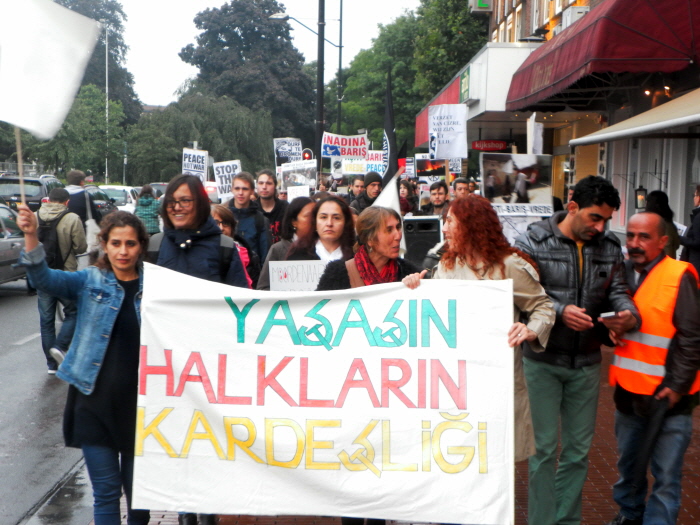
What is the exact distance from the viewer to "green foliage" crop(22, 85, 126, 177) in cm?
4312

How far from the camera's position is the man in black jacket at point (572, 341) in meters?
4.46

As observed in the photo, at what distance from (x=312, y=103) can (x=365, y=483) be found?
75.3 meters

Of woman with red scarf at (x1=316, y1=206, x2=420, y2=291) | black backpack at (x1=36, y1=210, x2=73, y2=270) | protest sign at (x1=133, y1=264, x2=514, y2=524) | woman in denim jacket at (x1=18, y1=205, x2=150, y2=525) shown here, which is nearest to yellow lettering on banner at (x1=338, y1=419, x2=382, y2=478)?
protest sign at (x1=133, y1=264, x2=514, y2=524)

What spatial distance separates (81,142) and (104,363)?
142ft

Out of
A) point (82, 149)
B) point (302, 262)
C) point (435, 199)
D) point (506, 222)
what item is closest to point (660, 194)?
point (506, 222)

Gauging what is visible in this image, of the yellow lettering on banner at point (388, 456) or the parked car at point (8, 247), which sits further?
the parked car at point (8, 247)

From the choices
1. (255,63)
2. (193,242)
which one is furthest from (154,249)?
(255,63)

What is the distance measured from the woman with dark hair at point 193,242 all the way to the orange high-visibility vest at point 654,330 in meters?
2.12

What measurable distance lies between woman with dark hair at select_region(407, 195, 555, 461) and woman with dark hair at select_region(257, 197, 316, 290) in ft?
5.36

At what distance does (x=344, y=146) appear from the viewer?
2306 centimetres

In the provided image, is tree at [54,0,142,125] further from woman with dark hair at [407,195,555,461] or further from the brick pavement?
woman with dark hair at [407,195,555,461]

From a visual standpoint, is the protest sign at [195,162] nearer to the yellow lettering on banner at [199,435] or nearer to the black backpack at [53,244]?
the black backpack at [53,244]

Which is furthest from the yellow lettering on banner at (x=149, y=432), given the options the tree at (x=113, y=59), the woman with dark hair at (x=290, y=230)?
the tree at (x=113, y=59)

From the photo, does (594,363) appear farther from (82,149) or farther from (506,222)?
(82,149)
